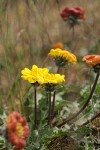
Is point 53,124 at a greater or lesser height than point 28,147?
greater

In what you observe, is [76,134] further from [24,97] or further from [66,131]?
[24,97]

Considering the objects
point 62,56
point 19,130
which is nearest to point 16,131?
point 19,130

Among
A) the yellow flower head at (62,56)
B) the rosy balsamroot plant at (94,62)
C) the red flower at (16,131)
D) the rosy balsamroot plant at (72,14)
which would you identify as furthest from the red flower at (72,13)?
the red flower at (16,131)

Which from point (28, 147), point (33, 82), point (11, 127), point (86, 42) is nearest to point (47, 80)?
point (33, 82)

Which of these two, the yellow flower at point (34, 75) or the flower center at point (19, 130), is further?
the yellow flower at point (34, 75)

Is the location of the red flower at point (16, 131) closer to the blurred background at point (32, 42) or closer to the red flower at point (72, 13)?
the blurred background at point (32, 42)

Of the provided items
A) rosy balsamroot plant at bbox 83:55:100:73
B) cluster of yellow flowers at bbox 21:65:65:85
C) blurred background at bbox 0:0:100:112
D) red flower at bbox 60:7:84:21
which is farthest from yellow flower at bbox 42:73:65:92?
red flower at bbox 60:7:84:21
